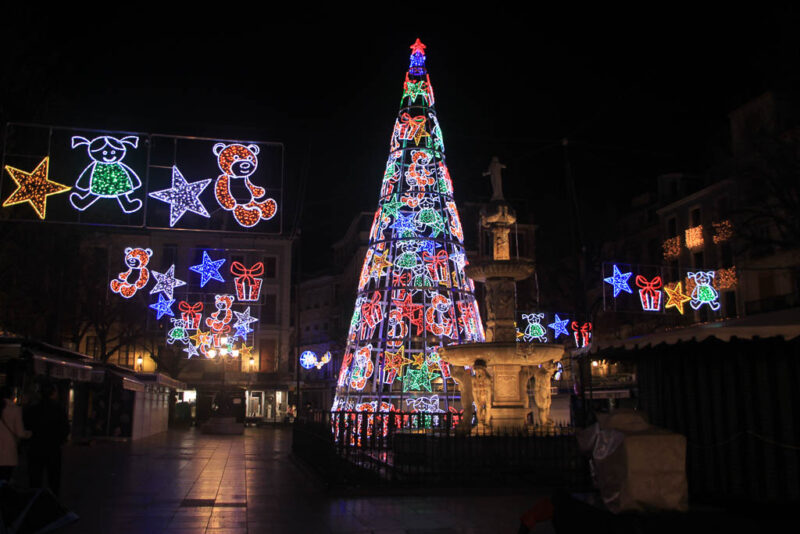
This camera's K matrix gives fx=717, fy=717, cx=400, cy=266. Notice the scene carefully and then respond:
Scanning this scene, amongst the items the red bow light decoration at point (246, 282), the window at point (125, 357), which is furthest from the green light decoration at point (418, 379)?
the window at point (125, 357)

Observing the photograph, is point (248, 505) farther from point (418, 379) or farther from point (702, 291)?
point (702, 291)

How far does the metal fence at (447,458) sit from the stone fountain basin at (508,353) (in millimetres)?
2419

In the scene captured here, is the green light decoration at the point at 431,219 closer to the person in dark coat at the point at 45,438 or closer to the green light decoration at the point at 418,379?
the green light decoration at the point at 418,379

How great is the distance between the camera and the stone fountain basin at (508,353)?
17.4 metres

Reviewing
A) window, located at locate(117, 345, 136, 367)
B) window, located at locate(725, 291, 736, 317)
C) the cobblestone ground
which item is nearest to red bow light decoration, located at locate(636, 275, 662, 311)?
the cobblestone ground

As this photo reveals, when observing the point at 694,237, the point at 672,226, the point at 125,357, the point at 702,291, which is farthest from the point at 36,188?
the point at 125,357

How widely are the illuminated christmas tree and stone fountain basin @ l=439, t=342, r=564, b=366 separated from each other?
8.47ft

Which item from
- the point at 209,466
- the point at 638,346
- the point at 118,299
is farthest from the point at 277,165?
the point at 118,299

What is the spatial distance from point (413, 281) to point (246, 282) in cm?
537

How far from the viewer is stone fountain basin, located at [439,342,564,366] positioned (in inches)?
684

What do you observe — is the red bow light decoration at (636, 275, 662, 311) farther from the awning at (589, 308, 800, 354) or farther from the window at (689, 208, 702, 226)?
the window at (689, 208, 702, 226)

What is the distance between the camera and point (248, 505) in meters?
11.8

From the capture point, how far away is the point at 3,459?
10.5m

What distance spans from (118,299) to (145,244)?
13.6 m
